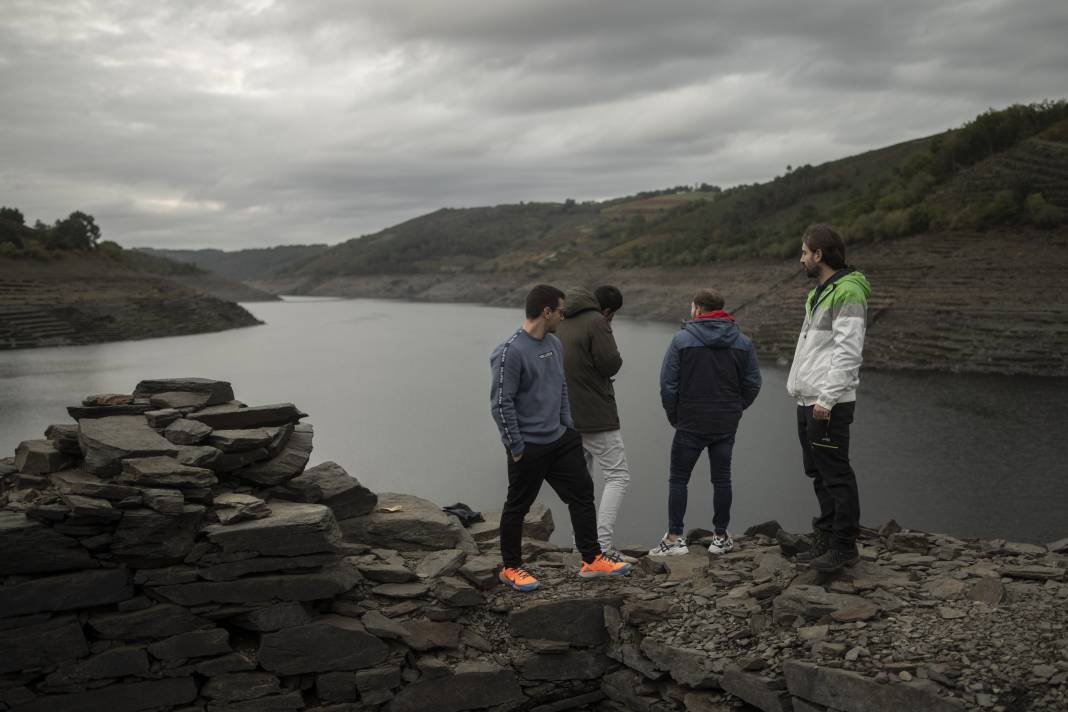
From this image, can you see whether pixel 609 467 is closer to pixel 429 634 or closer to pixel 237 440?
pixel 429 634

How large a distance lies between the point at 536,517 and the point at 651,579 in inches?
107

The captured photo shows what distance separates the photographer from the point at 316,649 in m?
5.41

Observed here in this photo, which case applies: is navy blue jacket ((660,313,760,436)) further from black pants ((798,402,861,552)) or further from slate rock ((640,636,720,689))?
slate rock ((640,636,720,689))

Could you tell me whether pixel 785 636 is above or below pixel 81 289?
below

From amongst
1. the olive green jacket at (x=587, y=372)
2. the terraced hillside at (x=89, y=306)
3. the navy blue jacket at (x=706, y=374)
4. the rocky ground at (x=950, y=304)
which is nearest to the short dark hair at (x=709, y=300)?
→ the navy blue jacket at (x=706, y=374)

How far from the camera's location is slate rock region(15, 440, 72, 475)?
228 inches

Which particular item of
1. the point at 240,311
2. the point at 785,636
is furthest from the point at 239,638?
the point at 240,311

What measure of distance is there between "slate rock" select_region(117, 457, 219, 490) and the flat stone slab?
8cm

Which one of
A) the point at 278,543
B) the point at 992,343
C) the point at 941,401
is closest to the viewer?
the point at 278,543

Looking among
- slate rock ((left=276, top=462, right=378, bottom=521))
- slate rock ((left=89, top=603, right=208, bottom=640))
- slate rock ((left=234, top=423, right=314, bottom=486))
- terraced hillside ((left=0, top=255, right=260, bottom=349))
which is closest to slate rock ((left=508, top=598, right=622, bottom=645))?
slate rock ((left=276, top=462, right=378, bottom=521))

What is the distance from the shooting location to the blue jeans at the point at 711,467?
21.0 ft

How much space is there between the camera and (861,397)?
22453 mm

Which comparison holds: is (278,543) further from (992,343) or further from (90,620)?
(992,343)

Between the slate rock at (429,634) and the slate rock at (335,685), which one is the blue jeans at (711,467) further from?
the slate rock at (335,685)
